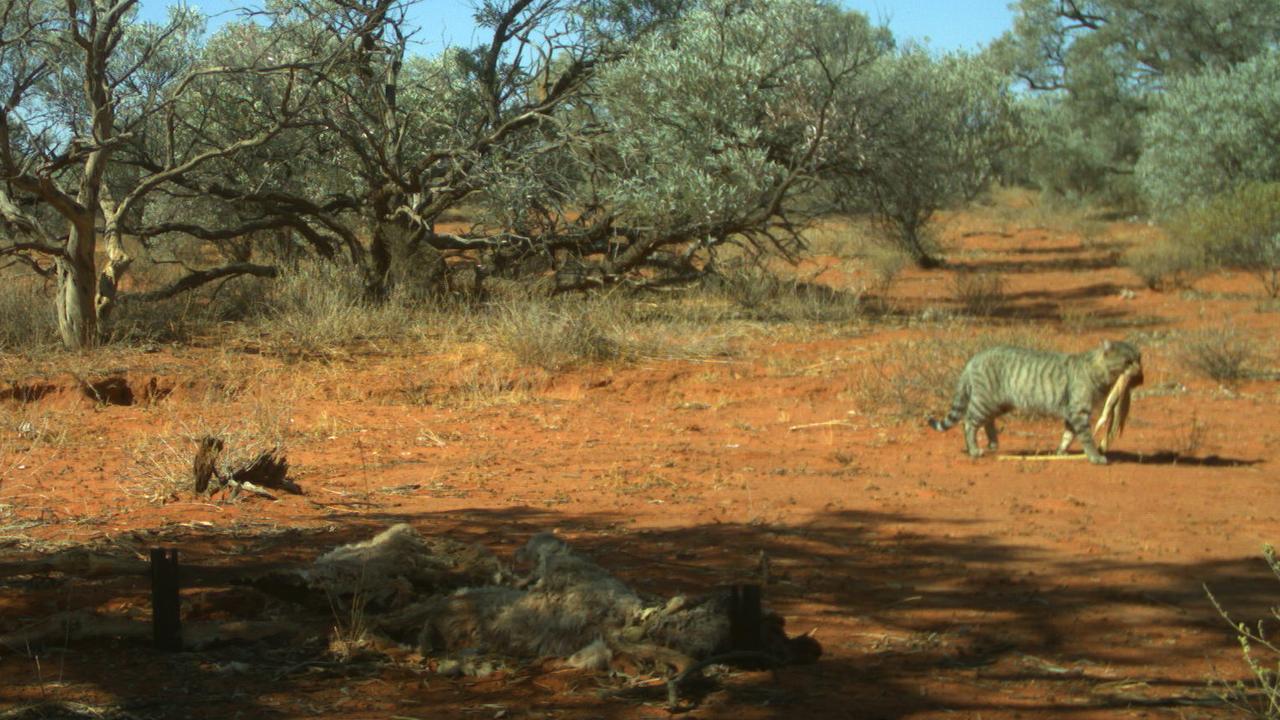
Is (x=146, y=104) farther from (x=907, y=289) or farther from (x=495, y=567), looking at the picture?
(x=907, y=289)

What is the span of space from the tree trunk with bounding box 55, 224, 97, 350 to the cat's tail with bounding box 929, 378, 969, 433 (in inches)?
329

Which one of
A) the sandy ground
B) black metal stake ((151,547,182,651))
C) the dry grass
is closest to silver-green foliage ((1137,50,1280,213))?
the sandy ground

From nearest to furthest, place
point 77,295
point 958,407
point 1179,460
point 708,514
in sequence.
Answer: point 708,514 → point 1179,460 → point 958,407 → point 77,295

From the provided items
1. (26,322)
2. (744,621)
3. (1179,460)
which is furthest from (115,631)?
(26,322)

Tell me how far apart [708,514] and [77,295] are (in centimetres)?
839

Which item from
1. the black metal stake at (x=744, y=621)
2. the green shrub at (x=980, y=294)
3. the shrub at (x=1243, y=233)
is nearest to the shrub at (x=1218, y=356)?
the green shrub at (x=980, y=294)

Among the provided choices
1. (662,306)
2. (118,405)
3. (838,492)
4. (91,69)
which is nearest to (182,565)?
(838,492)

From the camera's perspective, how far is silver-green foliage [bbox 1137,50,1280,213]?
77.3 feet

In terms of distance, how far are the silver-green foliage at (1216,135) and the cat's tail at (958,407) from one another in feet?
54.3

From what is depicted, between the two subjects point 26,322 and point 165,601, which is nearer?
point 165,601

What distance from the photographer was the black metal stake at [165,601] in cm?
443

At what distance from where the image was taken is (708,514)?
701 cm

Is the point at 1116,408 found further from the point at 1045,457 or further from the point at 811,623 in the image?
the point at 811,623

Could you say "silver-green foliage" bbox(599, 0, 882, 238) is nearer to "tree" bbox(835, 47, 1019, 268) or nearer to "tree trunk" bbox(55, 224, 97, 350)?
"tree" bbox(835, 47, 1019, 268)
